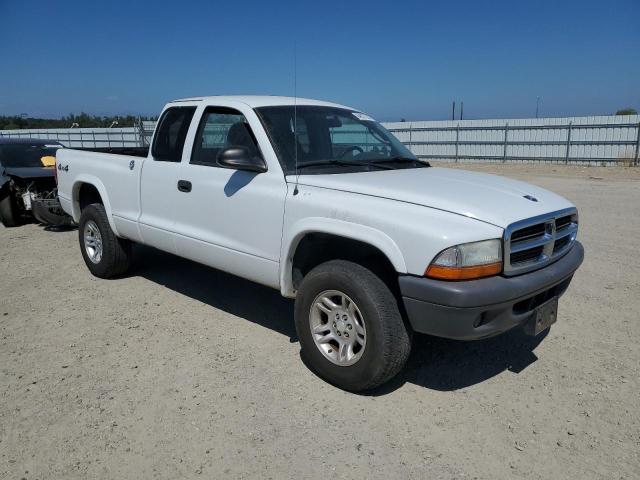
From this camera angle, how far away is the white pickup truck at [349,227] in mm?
3006

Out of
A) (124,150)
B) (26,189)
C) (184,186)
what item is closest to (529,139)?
(26,189)

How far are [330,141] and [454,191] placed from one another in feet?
4.35

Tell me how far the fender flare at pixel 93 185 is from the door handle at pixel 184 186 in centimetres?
141

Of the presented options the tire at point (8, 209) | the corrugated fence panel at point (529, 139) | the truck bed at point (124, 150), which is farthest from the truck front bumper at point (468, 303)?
the corrugated fence panel at point (529, 139)

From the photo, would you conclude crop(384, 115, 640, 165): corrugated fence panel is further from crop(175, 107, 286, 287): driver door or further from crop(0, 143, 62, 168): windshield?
crop(175, 107, 286, 287): driver door

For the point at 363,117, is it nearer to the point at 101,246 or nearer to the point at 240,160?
the point at 240,160

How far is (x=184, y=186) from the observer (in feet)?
14.8

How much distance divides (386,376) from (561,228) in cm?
162

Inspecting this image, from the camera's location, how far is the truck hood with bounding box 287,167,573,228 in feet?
10.2

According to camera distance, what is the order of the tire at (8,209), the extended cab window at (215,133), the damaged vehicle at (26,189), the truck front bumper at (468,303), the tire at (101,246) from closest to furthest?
the truck front bumper at (468,303) < the extended cab window at (215,133) < the tire at (101,246) < the damaged vehicle at (26,189) < the tire at (8,209)

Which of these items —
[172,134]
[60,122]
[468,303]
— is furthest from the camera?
[60,122]

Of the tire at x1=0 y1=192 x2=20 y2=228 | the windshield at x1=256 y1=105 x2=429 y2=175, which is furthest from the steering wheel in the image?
the tire at x1=0 y1=192 x2=20 y2=228

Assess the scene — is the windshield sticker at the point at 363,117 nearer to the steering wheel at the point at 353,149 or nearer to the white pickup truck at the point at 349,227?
the white pickup truck at the point at 349,227

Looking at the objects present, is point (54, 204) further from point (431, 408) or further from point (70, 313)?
point (431, 408)
